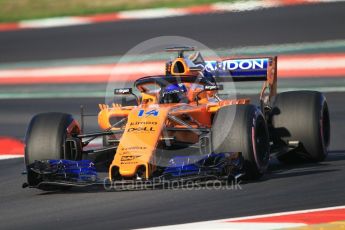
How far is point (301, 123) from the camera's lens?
1140cm

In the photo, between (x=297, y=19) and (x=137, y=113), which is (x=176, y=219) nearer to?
(x=137, y=113)

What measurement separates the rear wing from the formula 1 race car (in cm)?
18

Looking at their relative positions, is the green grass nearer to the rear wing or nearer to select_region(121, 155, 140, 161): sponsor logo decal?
the rear wing

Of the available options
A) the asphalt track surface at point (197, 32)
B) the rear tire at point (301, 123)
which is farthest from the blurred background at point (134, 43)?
the rear tire at point (301, 123)

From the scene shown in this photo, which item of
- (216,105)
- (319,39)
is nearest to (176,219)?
(216,105)

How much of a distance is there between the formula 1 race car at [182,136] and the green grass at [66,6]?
11.4 m

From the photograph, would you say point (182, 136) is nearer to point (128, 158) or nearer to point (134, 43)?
point (128, 158)

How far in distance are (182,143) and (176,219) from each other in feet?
7.59

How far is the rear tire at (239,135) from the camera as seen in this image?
10.1m

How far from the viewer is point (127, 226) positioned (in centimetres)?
812

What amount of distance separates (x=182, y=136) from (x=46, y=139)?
5.23 ft
